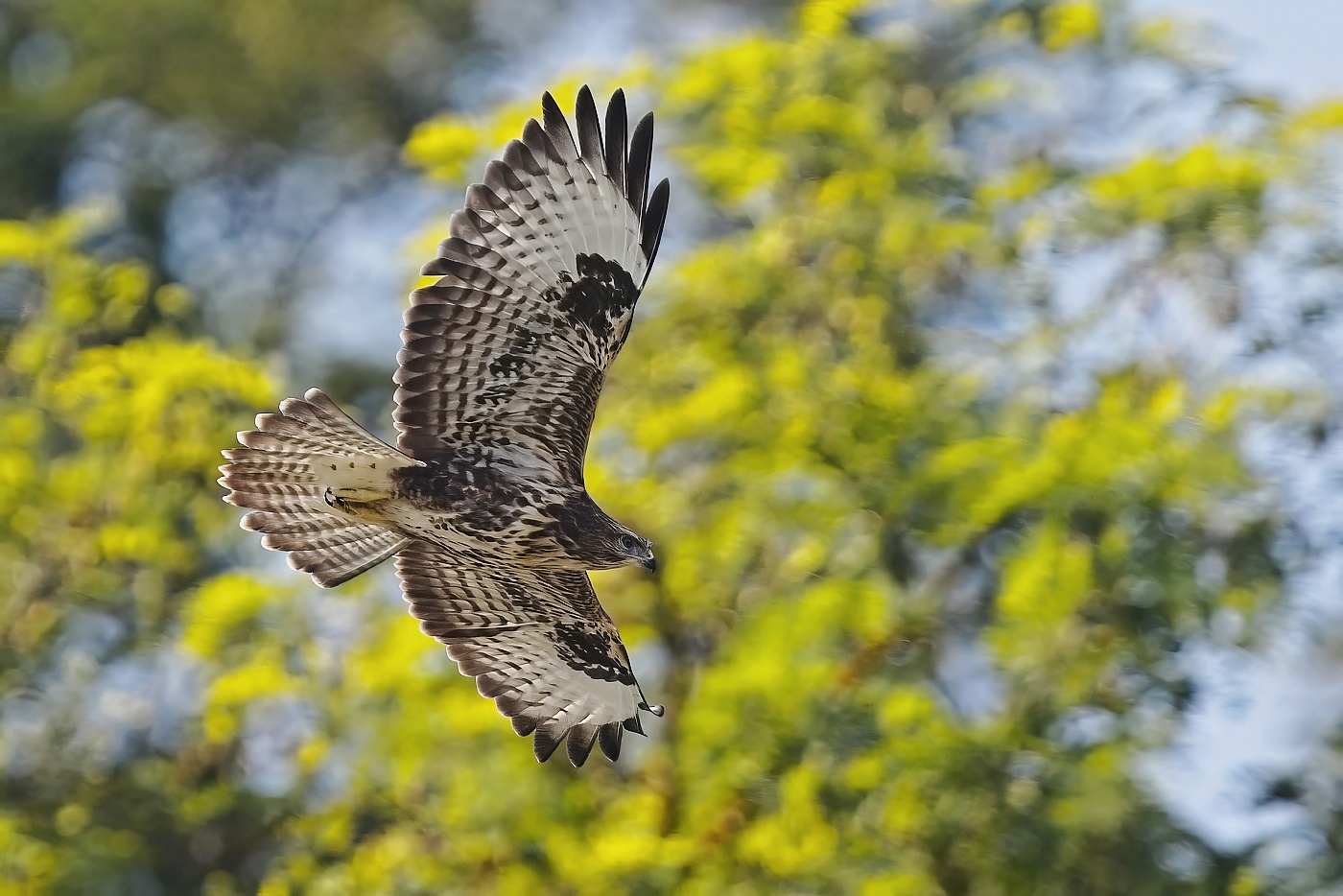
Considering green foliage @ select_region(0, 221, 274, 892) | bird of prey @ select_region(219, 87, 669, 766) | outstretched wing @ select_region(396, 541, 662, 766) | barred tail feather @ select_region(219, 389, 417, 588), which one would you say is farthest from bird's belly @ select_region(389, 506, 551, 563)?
green foliage @ select_region(0, 221, 274, 892)

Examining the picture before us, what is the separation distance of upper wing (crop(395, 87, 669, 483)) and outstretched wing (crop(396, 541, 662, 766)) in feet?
2.26

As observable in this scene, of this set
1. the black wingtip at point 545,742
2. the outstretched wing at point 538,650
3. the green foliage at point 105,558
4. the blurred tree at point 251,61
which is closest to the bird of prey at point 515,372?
the outstretched wing at point 538,650

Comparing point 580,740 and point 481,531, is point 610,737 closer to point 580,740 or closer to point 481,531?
point 580,740

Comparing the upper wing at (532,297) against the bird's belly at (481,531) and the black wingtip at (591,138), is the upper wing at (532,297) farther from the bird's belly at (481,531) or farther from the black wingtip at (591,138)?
the bird's belly at (481,531)

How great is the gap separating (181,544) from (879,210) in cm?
362

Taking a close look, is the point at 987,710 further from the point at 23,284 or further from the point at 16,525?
the point at 23,284

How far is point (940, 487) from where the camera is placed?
27.7ft

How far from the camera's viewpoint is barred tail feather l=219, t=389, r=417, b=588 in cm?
596

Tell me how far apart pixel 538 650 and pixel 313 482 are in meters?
1.00

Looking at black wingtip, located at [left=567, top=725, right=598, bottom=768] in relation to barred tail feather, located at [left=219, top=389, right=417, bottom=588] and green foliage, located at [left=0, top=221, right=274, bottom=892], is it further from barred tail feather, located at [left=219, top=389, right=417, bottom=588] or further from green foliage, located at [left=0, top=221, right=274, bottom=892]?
green foliage, located at [left=0, top=221, right=274, bottom=892]

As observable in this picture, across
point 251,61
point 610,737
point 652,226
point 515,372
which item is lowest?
point 610,737

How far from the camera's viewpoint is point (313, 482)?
243 inches

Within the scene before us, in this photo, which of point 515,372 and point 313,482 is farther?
point 313,482

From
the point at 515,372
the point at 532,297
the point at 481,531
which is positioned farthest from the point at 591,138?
the point at 481,531
